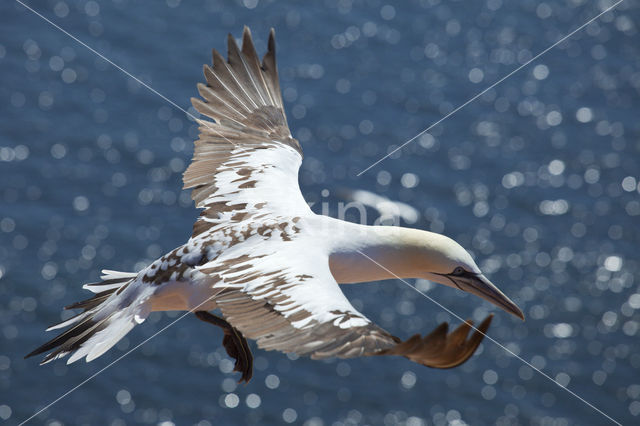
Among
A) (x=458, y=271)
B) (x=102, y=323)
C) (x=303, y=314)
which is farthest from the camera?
(x=458, y=271)

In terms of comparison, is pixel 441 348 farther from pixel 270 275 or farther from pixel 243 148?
pixel 243 148

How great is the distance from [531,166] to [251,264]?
16290 millimetres

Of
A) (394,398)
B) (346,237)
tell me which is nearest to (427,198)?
(394,398)

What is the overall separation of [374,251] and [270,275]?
84 cm

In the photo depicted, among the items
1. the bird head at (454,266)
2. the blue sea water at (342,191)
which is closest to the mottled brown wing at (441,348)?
the bird head at (454,266)

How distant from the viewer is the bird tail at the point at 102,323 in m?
6.34

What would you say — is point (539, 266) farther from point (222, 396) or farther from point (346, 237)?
point (346, 237)

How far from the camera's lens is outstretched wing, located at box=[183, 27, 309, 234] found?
7.31 m

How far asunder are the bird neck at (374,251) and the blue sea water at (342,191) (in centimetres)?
1154

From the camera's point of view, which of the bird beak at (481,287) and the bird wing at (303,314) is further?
the bird beak at (481,287)

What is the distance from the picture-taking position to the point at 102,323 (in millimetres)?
6555

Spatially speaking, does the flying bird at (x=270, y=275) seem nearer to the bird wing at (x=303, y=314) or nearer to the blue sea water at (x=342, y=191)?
the bird wing at (x=303, y=314)

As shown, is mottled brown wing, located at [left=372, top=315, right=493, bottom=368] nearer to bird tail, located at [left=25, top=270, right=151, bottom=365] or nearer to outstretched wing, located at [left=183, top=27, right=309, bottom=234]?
bird tail, located at [left=25, top=270, right=151, bottom=365]

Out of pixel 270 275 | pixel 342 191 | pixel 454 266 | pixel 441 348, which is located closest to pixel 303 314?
pixel 270 275
